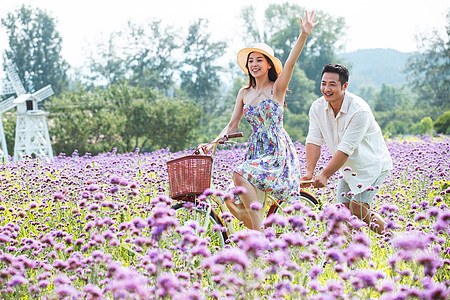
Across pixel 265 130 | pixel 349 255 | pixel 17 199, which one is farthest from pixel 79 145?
pixel 349 255

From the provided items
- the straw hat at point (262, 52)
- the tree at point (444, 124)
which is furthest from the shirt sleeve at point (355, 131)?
the tree at point (444, 124)

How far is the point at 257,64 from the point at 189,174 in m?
1.20

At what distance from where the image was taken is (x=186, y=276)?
7.89 ft

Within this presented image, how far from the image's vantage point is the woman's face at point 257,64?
410 centimetres

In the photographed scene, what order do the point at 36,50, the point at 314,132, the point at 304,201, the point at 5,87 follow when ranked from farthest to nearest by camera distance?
the point at 36,50, the point at 5,87, the point at 304,201, the point at 314,132

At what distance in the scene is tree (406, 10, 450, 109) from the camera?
5262cm

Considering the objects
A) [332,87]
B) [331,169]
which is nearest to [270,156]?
[331,169]

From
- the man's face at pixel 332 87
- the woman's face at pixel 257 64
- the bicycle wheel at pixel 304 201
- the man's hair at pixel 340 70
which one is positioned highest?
the woman's face at pixel 257 64

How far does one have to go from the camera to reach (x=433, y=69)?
55.4 m

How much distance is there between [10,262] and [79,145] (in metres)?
28.8

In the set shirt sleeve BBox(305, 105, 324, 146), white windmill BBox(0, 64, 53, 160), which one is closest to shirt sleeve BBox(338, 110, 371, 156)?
shirt sleeve BBox(305, 105, 324, 146)

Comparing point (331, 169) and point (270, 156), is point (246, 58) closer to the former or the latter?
point (270, 156)

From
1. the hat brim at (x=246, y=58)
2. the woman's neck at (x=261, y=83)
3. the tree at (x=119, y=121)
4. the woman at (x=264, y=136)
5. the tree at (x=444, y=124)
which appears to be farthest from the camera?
the tree at (x=119, y=121)

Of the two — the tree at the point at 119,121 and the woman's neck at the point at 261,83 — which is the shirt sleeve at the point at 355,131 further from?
the tree at the point at 119,121
